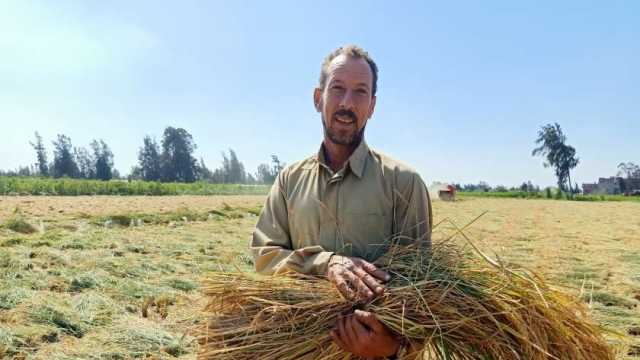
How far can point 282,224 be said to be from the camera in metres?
1.91

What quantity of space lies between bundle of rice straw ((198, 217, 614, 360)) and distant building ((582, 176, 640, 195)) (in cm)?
7321

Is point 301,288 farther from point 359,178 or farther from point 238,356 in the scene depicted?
point 359,178

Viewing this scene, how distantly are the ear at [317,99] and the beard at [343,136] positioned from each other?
97 millimetres

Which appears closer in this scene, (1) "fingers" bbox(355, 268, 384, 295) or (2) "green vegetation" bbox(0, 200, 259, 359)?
(1) "fingers" bbox(355, 268, 384, 295)

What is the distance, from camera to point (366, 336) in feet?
4.36

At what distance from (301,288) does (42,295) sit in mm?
3677

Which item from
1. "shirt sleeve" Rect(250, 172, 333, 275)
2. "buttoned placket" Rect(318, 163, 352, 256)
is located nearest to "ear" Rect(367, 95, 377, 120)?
"buttoned placket" Rect(318, 163, 352, 256)

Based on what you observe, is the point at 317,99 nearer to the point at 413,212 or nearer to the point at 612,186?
the point at 413,212

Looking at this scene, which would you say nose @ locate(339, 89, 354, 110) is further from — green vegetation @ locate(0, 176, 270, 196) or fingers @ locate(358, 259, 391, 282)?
green vegetation @ locate(0, 176, 270, 196)

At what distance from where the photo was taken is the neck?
72.0 inches

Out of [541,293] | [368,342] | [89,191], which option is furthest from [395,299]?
[89,191]

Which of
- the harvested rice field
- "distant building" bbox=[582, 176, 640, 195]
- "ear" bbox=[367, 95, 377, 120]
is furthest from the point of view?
"distant building" bbox=[582, 176, 640, 195]

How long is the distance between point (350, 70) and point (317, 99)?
257mm

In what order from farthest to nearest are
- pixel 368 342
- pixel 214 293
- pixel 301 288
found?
pixel 214 293
pixel 301 288
pixel 368 342
